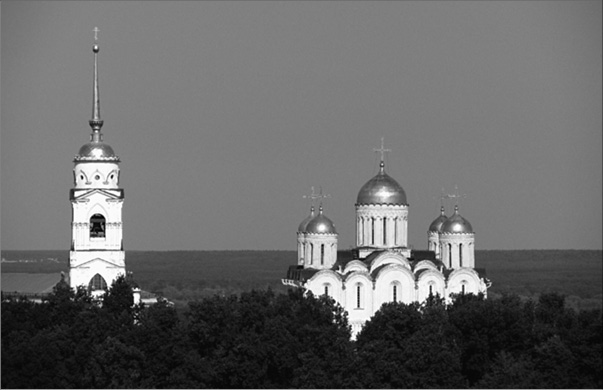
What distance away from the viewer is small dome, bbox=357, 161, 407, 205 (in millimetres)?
69312

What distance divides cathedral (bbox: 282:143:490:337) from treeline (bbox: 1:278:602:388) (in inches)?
424

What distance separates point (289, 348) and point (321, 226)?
18810 mm

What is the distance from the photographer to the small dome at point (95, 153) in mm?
64188

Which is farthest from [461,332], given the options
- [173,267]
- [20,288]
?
[173,267]

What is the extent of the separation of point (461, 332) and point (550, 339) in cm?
389

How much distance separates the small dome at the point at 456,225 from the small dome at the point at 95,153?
1297 cm

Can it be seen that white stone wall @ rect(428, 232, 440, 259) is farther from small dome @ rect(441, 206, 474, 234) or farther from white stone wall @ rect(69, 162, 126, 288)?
white stone wall @ rect(69, 162, 126, 288)

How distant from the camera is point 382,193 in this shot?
69312mm

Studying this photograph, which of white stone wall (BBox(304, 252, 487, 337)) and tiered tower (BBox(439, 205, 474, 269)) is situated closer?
white stone wall (BBox(304, 252, 487, 337))

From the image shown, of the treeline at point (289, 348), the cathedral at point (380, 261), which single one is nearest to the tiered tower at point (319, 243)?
the cathedral at point (380, 261)

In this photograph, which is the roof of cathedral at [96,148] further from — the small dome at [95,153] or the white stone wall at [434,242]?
the white stone wall at [434,242]

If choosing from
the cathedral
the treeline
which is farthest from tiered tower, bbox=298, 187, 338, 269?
the treeline

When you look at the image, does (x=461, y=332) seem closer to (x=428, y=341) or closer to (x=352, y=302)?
(x=428, y=341)

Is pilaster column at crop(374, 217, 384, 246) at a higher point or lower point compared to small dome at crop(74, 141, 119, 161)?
lower
